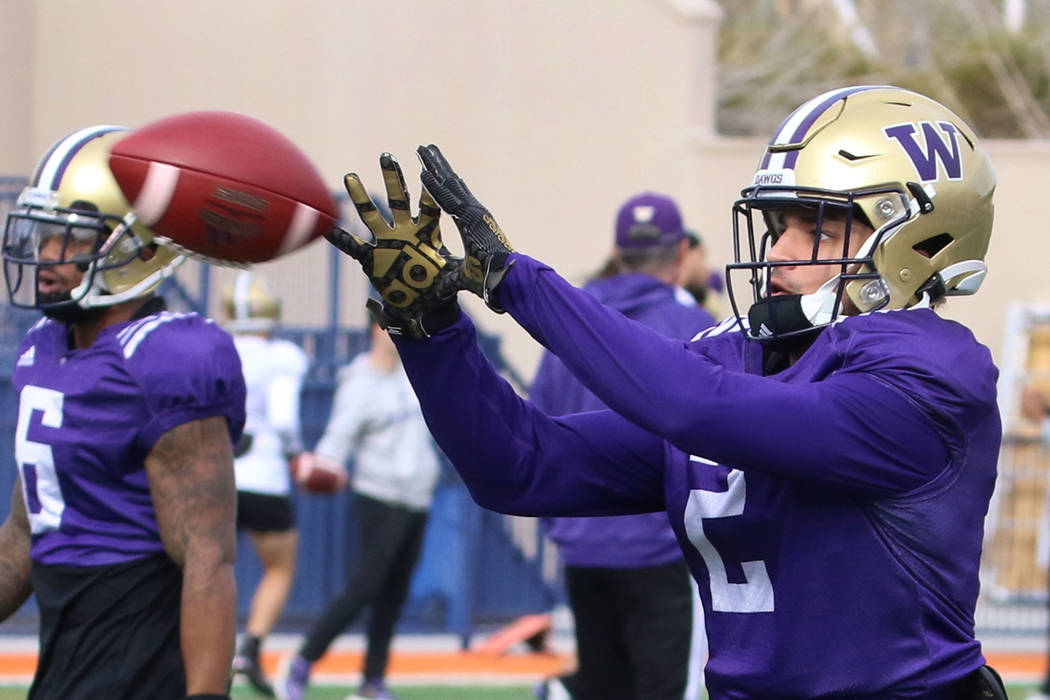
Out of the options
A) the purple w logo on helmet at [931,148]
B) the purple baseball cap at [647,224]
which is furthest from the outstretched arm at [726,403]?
the purple baseball cap at [647,224]

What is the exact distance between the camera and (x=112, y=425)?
10.9 feet

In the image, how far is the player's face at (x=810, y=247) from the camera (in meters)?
2.63

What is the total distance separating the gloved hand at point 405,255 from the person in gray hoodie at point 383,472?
168 inches

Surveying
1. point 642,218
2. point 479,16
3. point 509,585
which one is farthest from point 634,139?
point 642,218

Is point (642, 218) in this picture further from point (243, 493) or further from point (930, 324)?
point (930, 324)

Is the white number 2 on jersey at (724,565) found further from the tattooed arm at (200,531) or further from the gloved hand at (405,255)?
the tattooed arm at (200,531)

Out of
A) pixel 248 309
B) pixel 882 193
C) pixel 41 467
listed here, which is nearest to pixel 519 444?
pixel 882 193

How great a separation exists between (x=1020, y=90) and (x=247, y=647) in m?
13.5

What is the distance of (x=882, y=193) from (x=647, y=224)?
276cm

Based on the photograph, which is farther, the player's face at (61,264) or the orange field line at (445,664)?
the orange field line at (445,664)

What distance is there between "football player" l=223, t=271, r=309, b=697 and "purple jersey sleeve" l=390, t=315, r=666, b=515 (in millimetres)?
4000

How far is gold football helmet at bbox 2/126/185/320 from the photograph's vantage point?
3475 millimetres

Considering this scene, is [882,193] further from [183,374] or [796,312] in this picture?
[183,374]

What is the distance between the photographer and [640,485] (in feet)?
9.36
